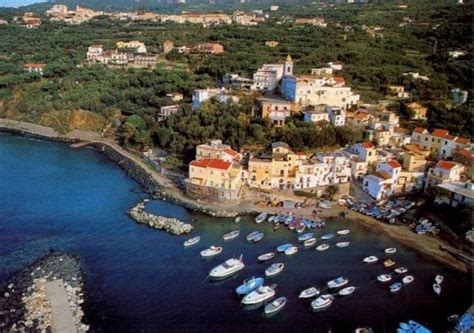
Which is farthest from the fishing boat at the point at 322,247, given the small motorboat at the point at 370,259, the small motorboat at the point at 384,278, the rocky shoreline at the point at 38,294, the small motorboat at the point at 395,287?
the rocky shoreline at the point at 38,294

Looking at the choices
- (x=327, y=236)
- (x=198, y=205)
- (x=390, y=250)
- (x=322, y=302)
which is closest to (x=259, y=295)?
(x=322, y=302)

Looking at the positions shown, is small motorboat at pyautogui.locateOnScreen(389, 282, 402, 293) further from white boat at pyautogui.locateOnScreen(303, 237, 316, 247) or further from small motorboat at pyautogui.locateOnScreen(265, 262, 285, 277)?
small motorboat at pyautogui.locateOnScreen(265, 262, 285, 277)

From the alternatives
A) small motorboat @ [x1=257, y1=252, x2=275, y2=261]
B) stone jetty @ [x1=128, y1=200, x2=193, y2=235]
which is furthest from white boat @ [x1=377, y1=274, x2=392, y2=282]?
stone jetty @ [x1=128, y1=200, x2=193, y2=235]

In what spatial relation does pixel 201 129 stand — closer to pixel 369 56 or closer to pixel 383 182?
pixel 383 182

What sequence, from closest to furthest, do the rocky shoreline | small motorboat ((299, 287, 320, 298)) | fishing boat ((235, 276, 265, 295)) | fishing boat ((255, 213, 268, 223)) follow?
1. the rocky shoreline
2. small motorboat ((299, 287, 320, 298))
3. fishing boat ((235, 276, 265, 295))
4. fishing boat ((255, 213, 268, 223))

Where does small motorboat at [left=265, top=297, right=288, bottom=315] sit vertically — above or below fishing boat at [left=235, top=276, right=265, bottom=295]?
below

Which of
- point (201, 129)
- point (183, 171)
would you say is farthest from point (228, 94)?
point (183, 171)

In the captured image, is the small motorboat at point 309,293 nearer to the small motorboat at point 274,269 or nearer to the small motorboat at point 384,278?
the small motorboat at point 274,269
